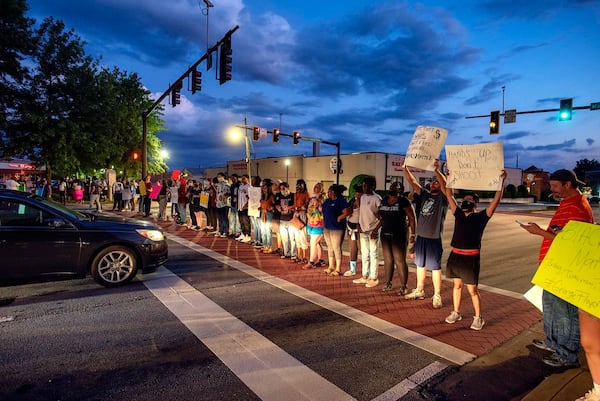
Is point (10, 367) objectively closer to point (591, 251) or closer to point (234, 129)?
point (591, 251)

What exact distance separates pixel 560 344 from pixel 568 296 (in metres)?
1.16

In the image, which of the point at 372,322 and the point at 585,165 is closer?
the point at 372,322

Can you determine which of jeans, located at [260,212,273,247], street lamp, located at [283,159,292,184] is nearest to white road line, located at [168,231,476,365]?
jeans, located at [260,212,273,247]

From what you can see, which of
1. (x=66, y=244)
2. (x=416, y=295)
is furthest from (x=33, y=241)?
(x=416, y=295)

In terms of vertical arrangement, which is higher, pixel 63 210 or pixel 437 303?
pixel 63 210

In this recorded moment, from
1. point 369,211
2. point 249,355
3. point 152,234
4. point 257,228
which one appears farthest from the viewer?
point 257,228

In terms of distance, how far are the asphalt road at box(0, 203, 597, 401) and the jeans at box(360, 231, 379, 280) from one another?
1635mm

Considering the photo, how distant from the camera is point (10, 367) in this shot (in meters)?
3.39

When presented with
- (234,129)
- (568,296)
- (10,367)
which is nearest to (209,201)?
(10,367)

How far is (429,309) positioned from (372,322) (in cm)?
110

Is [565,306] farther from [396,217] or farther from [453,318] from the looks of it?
[396,217]

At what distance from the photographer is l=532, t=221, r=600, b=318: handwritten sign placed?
2760 mm

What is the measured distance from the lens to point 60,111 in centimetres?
2214

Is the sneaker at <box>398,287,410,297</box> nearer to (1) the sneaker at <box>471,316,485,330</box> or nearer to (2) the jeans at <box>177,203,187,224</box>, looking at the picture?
(1) the sneaker at <box>471,316,485,330</box>
